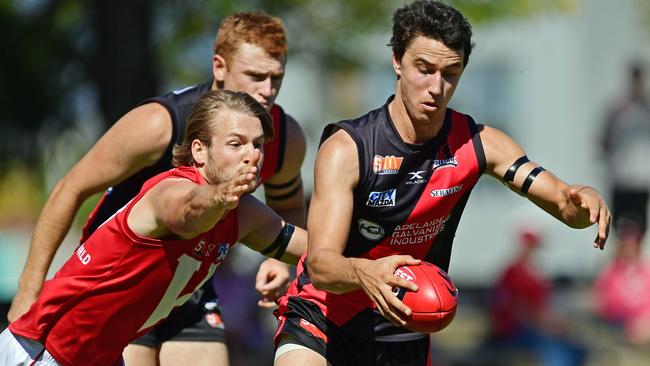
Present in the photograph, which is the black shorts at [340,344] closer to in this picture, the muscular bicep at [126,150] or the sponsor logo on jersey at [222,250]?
the sponsor logo on jersey at [222,250]

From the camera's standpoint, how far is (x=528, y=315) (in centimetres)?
1266

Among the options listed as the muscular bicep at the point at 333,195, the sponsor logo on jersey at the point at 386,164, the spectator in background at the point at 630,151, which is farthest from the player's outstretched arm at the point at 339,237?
the spectator in background at the point at 630,151

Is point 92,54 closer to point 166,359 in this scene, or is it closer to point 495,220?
point 166,359

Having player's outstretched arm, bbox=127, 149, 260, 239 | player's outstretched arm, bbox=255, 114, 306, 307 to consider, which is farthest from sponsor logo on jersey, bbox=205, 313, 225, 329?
player's outstretched arm, bbox=127, 149, 260, 239

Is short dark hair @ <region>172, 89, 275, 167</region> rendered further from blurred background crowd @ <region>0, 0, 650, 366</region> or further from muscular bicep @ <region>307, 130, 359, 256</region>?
blurred background crowd @ <region>0, 0, 650, 366</region>

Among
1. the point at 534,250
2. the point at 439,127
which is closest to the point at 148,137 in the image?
the point at 439,127

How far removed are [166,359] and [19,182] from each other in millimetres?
10289

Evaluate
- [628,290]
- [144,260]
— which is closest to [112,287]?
[144,260]

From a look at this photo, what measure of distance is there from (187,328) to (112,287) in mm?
942

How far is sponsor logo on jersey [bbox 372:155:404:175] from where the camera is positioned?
5.06 m

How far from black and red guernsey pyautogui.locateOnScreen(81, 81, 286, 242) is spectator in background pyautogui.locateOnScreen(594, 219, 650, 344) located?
315 inches

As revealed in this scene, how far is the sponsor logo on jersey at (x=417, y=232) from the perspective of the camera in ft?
17.1

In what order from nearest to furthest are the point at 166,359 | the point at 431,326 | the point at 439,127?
the point at 431,326
the point at 439,127
the point at 166,359

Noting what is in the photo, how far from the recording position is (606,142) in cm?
1439
